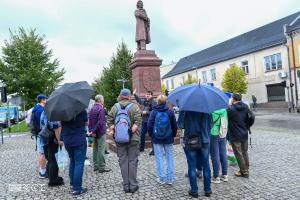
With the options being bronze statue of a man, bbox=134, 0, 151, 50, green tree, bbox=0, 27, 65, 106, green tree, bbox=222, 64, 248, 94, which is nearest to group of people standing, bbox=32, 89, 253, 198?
bronze statue of a man, bbox=134, 0, 151, 50

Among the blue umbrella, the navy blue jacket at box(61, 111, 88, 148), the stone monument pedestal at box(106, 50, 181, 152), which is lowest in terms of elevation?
the navy blue jacket at box(61, 111, 88, 148)

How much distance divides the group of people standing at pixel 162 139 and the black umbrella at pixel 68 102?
0.90ft

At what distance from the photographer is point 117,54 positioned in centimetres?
3288

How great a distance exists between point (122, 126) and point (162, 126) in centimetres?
79

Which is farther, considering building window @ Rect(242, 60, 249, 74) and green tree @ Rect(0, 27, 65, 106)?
building window @ Rect(242, 60, 249, 74)

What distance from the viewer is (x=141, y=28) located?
41.5 ft

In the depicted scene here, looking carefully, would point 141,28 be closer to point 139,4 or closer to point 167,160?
point 139,4

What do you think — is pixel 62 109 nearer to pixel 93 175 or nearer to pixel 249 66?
pixel 93 175

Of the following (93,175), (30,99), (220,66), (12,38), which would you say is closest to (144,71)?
(93,175)

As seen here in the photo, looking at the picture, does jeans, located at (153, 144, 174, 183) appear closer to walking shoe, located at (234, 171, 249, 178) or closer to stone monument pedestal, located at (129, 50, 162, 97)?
walking shoe, located at (234, 171, 249, 178)

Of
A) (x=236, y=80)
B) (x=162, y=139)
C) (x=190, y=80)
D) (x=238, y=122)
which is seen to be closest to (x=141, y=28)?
(x=238, y=122)

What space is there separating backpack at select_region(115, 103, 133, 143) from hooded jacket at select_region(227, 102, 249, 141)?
2136 mm

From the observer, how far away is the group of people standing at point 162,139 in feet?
17.7

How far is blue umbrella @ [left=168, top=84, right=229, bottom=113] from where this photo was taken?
5031mm
